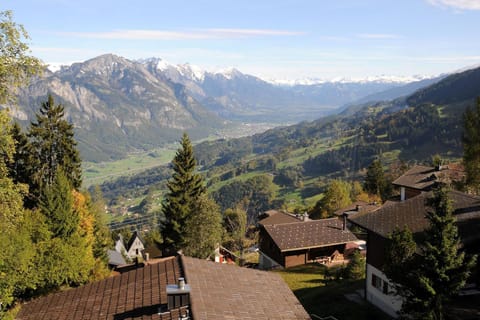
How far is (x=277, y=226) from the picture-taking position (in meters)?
46.2

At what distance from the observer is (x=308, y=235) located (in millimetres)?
45188

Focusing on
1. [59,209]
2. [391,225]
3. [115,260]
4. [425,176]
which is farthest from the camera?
[115,260]

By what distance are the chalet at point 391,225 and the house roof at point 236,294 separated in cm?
686

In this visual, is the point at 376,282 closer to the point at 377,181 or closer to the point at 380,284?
the point at 380,284

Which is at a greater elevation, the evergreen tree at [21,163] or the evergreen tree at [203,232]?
the evergreen tree at [21,163]

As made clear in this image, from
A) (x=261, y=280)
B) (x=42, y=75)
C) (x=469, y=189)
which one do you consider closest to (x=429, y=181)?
(x=469, y=189)

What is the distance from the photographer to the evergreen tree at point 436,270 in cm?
1526

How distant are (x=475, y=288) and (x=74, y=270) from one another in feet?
87.2

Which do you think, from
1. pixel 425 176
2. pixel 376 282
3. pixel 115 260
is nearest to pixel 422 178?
pixel 425 176

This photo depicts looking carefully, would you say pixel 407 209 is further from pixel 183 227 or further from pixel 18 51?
pixel 183 227

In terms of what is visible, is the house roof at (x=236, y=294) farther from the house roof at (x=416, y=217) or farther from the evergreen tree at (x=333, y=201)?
the evergreen tree at (x=333, y=201)

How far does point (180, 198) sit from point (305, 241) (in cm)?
1521

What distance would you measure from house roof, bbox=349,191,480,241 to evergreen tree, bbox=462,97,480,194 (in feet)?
68.0

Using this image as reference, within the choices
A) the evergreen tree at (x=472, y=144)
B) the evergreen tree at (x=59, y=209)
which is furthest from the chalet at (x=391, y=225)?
the evergreen tree at (x=59, y=209)
